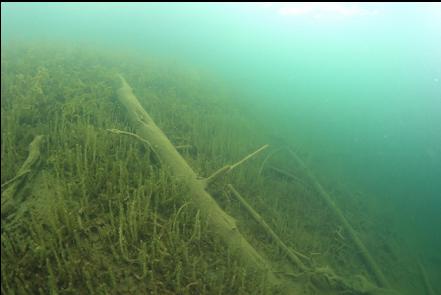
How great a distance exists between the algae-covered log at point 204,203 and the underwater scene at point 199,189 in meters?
0.02

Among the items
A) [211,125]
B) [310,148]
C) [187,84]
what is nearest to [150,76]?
[187,84]

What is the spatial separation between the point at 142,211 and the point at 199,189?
1.12 metres

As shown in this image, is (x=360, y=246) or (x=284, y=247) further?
(x=360, y=246)

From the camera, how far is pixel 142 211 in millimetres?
4031

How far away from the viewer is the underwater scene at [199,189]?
3.29 metres

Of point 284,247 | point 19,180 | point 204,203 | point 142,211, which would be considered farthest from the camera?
point 284,247

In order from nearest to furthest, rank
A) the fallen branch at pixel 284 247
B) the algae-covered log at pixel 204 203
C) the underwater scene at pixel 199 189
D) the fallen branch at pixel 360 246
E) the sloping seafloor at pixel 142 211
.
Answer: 1. the sloping seafloor at pixel 142 211
2. the underwater scene at pixel 199 189
3. the algae-covered log at pixel 204 203
4. the fallen branch at pixel 284 247
5. the fallen branch at pixel 360 246

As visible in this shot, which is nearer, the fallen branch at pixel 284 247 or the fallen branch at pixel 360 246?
the fallen branch at pixel 284 247

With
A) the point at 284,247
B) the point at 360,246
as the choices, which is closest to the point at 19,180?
the point at 284,247

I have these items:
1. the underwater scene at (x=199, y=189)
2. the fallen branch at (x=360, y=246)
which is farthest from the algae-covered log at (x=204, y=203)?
the fallen branch at (x=360, y=246)

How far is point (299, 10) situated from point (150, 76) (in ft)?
133

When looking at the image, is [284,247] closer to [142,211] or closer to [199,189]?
[199,189]

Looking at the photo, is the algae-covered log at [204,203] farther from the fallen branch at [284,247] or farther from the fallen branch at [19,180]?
the fallen branch at [19,180]

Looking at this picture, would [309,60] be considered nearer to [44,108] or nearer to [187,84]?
[187,84]
